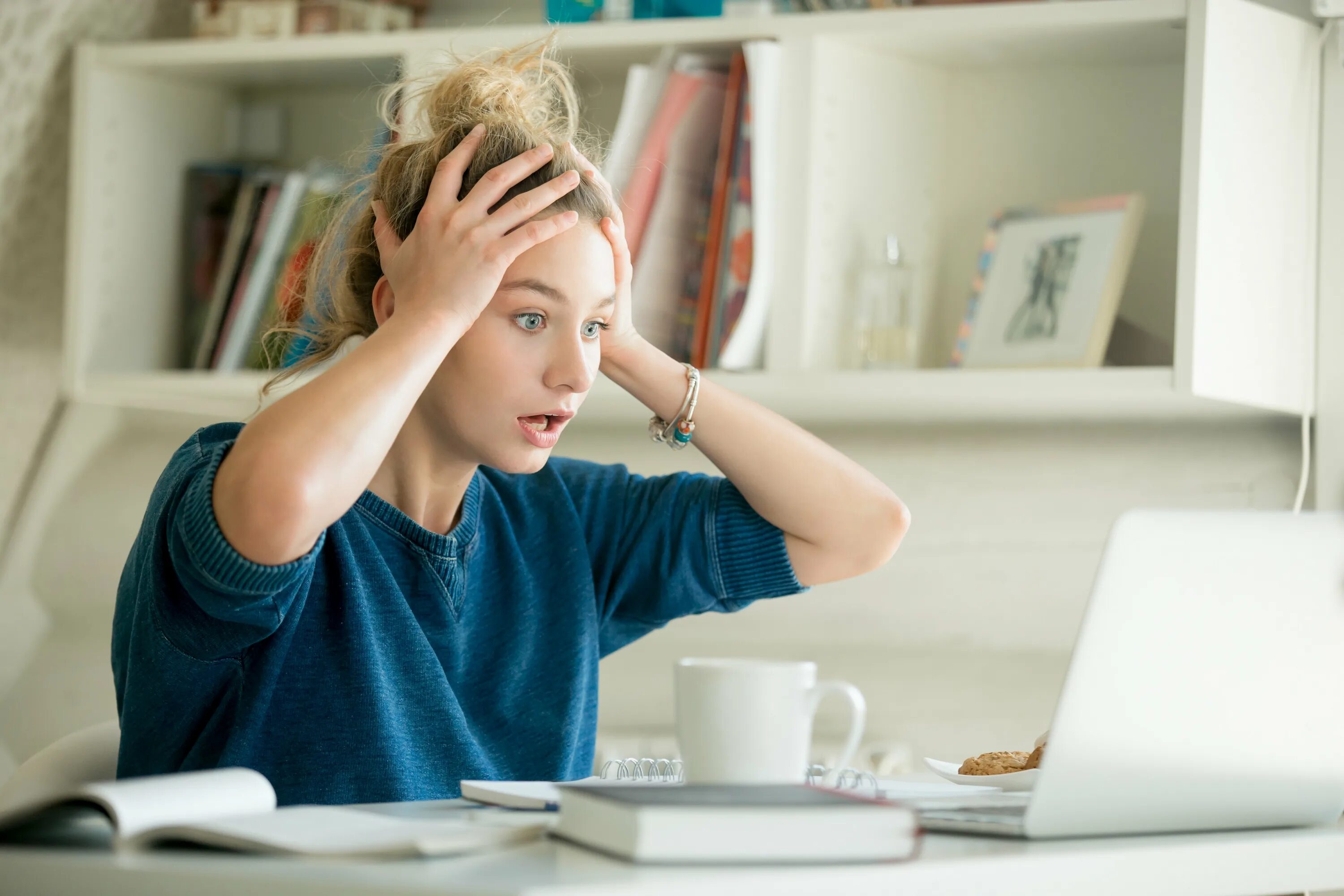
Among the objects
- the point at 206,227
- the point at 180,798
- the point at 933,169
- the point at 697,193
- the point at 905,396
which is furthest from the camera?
the point at 206,227

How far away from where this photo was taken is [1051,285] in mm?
1804

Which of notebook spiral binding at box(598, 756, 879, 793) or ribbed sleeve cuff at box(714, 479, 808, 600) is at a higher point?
ribbed sleeve cuff at box(714, 479, 808, 600)

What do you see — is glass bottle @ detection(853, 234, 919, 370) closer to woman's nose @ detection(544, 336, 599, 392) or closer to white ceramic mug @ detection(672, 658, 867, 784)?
woman's nose @ detection(544, 336, 599, 392)

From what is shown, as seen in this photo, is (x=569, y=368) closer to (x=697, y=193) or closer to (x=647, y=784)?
(x=647, y=784)

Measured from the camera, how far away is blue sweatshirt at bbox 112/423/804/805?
0.99m

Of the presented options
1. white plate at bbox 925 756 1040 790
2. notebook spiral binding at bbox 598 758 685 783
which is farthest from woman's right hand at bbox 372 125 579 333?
white plate at bbox 925 756 1040 790

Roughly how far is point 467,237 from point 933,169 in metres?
1.10

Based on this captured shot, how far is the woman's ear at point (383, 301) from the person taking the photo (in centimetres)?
125

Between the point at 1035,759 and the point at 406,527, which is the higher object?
the point at 406,527

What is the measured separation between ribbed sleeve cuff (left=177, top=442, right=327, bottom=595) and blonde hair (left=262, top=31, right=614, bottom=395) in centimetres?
38

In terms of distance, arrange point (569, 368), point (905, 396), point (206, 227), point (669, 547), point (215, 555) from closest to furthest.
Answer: point (215, 555), point (569, 368), point (669, 547), point (905, 396), point (206, 227)

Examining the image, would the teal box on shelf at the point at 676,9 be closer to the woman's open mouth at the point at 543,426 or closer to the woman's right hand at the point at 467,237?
the woman's right hand at the point at 467,237

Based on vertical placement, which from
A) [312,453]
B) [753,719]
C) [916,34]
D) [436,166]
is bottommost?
[753,719]

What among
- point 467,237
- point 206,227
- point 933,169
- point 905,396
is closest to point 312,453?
point 467,237
